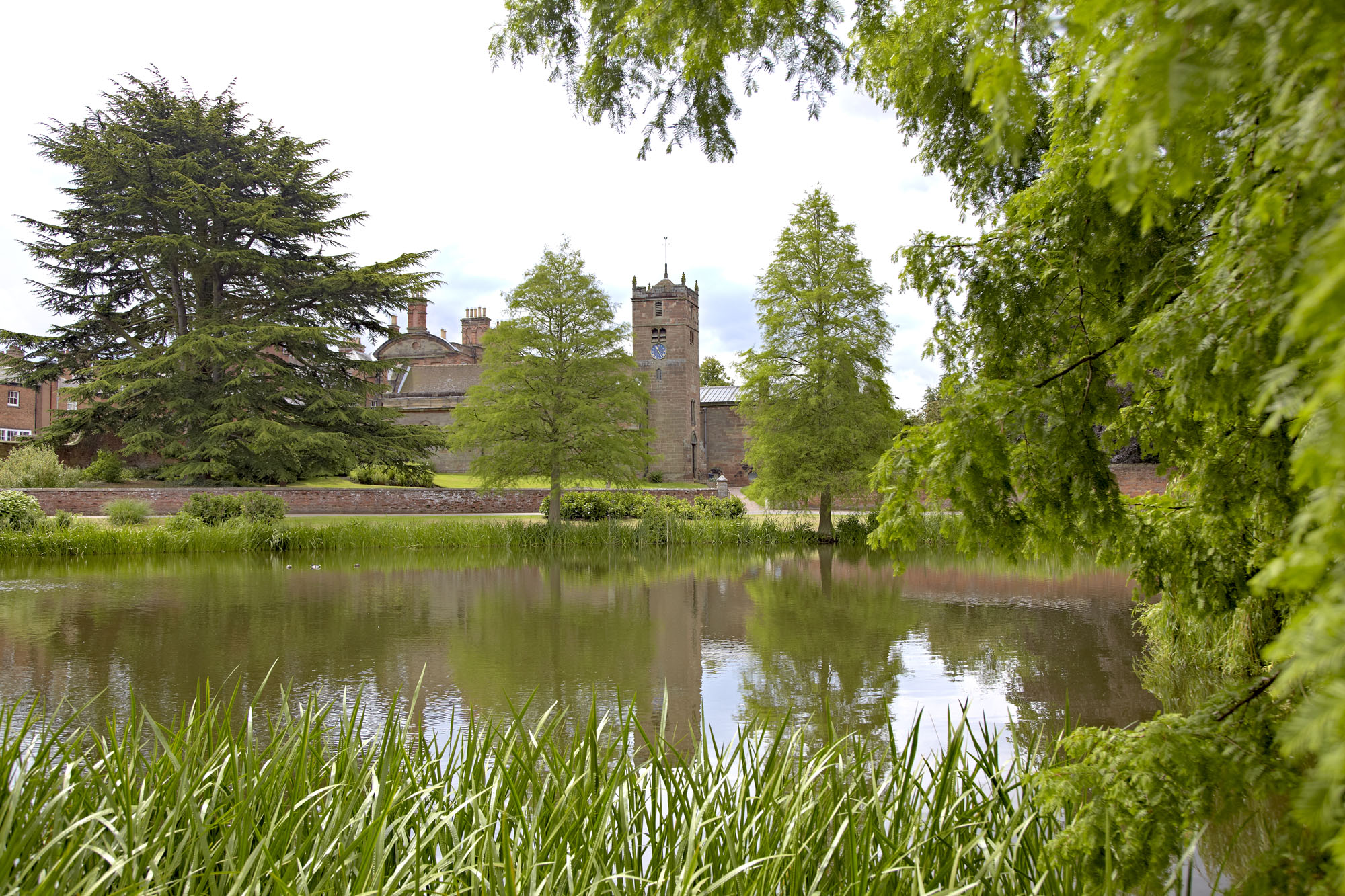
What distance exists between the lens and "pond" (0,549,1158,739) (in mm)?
6535

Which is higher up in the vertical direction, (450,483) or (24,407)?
(24,407)

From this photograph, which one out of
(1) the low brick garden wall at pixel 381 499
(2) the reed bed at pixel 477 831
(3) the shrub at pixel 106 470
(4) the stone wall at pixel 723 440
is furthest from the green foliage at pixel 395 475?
(2) the reed bed at pixel 477 831

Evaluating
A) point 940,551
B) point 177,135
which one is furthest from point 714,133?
point 177,135

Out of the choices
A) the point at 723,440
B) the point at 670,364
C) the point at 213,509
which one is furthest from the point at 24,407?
the point at 723,440

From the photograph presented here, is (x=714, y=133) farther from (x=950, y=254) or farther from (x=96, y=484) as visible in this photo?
(x=96, y=484)

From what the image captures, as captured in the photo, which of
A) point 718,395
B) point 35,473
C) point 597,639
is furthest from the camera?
point 718,395

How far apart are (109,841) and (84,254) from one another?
102 feet

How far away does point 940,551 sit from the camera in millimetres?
18203

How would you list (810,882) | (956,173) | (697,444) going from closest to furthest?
(810,882)
(956,173)
(697,444)

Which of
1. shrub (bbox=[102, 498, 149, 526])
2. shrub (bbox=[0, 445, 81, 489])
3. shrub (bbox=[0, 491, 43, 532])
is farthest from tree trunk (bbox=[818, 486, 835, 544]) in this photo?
shrub (bbox=[0, 445, 81, 489])

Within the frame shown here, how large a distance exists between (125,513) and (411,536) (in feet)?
20.8

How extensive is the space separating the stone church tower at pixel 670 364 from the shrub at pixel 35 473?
26147 millimetres

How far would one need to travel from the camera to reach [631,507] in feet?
75.6

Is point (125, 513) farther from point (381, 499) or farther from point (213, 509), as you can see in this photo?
point (381, 499)
